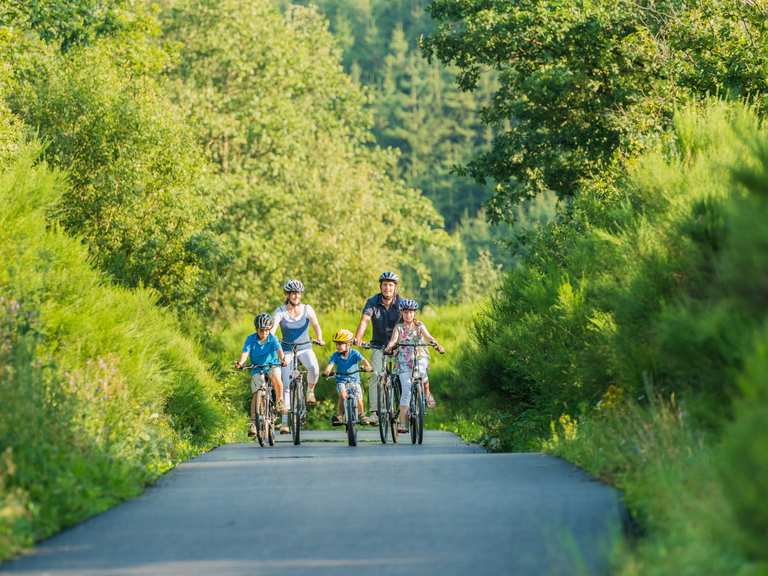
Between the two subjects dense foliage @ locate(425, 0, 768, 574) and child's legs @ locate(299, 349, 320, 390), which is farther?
child's legs @ locate(299, 349, 320, 390)

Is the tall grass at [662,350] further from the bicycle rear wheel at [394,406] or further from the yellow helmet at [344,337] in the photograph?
the yellow helmet at [344,337]

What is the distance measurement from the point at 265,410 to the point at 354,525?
463 inches

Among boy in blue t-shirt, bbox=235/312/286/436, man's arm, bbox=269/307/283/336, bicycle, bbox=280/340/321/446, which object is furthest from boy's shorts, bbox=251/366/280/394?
man's arm, bbox=269/307/283/336

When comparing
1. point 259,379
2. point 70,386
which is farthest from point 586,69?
point 70,386

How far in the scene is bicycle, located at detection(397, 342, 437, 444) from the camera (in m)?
22.1

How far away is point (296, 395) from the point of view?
915 inches

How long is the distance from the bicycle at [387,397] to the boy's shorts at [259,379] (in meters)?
1.29

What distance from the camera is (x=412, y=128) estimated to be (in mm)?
143375

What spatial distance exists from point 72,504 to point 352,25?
157 metres

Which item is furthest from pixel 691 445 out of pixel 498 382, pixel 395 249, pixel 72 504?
pixel 395 249

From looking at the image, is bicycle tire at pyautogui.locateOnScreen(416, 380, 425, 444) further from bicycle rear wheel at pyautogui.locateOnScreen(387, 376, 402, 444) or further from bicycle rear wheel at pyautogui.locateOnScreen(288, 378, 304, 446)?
bicycle rear wheel at pyautogui.locateOnScreen(288, 378, 304, 446)

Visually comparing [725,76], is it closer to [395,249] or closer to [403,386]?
[403,386]

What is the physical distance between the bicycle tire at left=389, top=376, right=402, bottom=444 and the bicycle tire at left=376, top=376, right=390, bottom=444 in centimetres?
6

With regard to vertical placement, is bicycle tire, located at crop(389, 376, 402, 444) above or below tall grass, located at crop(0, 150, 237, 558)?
below
